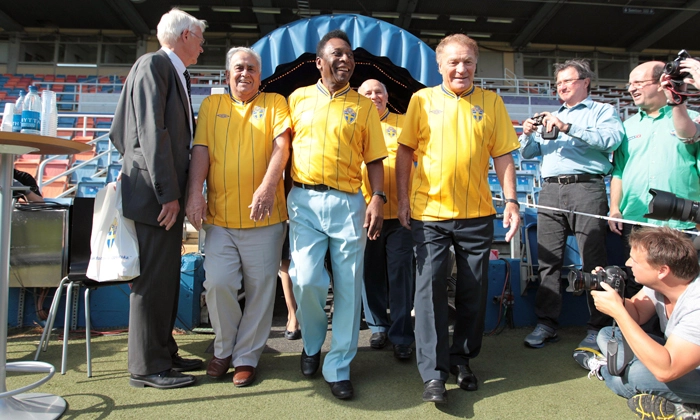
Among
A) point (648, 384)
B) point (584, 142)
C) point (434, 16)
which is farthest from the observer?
point (434, 16)

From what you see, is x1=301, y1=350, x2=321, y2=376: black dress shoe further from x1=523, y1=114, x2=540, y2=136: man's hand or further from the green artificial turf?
x1=523, y1=114, x2=540, y2=136: man's hand

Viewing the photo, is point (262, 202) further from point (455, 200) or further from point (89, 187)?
point (89, 187)

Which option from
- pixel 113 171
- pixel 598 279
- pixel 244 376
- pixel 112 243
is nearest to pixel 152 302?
pixel 112 243

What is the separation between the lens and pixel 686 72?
2125mm

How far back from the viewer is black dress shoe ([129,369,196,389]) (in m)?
2.26

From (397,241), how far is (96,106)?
1251 centimetres

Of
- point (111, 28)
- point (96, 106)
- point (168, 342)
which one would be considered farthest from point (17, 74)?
point (168, 342)

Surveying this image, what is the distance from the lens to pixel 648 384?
1.96 meters

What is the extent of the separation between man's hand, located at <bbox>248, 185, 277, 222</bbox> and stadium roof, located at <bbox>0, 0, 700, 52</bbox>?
13.6m

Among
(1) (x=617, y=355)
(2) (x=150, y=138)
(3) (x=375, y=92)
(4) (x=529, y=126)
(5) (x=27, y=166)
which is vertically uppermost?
(5) (x=27, y=166)

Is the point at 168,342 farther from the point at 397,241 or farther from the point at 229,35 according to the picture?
the point at 229,35

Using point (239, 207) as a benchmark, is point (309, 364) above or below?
below

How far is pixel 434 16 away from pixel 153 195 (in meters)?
15.1

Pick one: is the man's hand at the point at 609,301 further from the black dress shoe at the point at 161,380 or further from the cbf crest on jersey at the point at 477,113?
the black dress shoe at the point at 161,380
